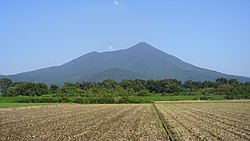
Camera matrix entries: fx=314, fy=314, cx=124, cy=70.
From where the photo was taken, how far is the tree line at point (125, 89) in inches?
4021

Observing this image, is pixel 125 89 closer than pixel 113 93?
No

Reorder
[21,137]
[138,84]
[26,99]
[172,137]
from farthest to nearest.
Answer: [138,84]
[26,99]
[172,137]
[21,137]

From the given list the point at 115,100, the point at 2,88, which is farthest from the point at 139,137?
the point at 2,88

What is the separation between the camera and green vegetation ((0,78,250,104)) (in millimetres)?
82562

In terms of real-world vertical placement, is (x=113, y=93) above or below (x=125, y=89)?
below

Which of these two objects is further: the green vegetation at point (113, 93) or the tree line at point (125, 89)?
the tree line at point (125, 89)

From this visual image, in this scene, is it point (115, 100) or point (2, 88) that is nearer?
point (115, 100)

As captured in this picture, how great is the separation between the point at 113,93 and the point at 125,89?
24337mm

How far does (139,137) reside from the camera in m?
15.6

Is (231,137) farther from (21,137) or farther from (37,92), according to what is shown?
(37,92)

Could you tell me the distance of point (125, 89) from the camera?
128500 mm

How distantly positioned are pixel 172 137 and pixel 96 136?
384 centimetres

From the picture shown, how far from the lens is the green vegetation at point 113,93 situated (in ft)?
271

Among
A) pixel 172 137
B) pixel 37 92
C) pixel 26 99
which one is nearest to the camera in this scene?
pixel 172 137
